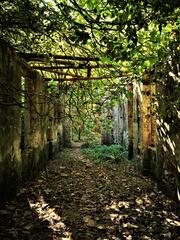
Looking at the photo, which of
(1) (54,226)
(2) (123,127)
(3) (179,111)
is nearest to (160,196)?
(3) (179,111)

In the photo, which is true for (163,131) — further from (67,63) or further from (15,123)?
(15,123)

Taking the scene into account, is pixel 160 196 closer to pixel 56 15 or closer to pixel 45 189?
pixel 45 189

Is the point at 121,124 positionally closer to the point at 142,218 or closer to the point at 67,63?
the point at 67,63

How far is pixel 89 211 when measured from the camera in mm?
5375

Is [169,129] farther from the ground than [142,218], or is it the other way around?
[169,129]

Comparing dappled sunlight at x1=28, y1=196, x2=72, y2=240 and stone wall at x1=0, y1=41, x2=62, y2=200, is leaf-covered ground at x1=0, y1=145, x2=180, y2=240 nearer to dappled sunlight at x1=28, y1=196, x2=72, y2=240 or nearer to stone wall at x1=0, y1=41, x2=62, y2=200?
dappled sunlight at x1=28, y1=196, x2=72, y2=240

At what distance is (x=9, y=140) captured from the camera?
5.60m

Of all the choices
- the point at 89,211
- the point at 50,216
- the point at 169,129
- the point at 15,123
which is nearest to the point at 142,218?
the point at 89,211

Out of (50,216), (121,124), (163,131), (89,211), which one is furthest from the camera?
(121,124)

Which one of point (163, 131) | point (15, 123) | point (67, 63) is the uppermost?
point (67, 63)

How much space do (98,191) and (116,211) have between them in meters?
1.51

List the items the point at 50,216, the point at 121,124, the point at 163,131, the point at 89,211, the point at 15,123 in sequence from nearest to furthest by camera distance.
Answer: the point at 50,216, the point at 89,211, the point at 15,123, the point at 163,131, the point at 121,124

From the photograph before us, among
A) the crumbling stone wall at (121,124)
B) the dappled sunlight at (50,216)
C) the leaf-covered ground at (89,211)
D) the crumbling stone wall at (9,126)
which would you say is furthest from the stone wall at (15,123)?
the crumbling stone wall at (121,124)

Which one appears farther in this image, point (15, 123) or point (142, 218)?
point (15, 123)
